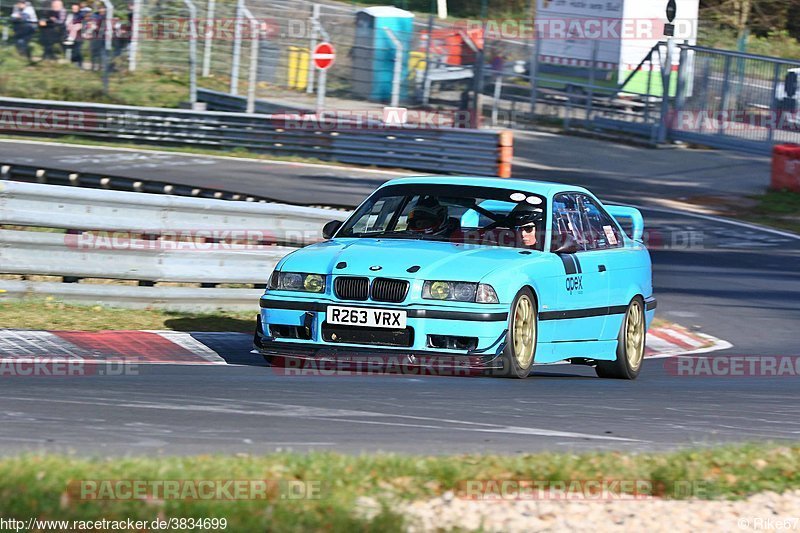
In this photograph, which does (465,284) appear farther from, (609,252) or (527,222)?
(609,252)

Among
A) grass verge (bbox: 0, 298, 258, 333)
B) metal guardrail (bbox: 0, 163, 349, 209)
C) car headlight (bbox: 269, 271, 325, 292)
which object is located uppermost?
car headlight (bbox: 269, 271, 325, 292)

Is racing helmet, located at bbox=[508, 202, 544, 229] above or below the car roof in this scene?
below

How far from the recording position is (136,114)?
27.5 metres

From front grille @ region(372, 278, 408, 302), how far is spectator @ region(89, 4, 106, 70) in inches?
903

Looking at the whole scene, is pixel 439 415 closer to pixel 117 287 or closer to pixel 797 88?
pixel 117 287

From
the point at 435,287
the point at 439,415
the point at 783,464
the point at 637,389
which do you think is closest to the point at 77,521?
the point at 439,415

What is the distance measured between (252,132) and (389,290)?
19.5m

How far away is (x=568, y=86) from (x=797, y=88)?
23.7 ft

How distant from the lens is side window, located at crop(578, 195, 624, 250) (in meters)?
9.64

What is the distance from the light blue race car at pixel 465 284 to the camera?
7.96m

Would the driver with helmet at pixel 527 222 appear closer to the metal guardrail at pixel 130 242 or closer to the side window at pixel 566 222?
the side window at pixel 566 222

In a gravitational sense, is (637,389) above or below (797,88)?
below

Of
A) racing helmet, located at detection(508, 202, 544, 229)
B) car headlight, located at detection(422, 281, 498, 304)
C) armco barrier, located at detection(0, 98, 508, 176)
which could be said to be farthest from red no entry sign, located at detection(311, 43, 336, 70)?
car headlight, located at detection(422, 281, 498, 304)

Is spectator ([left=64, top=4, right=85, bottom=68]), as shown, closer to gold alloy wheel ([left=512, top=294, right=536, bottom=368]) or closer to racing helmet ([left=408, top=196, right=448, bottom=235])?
racing helmet ([left=408, top=196, right=448, bottom=235])
